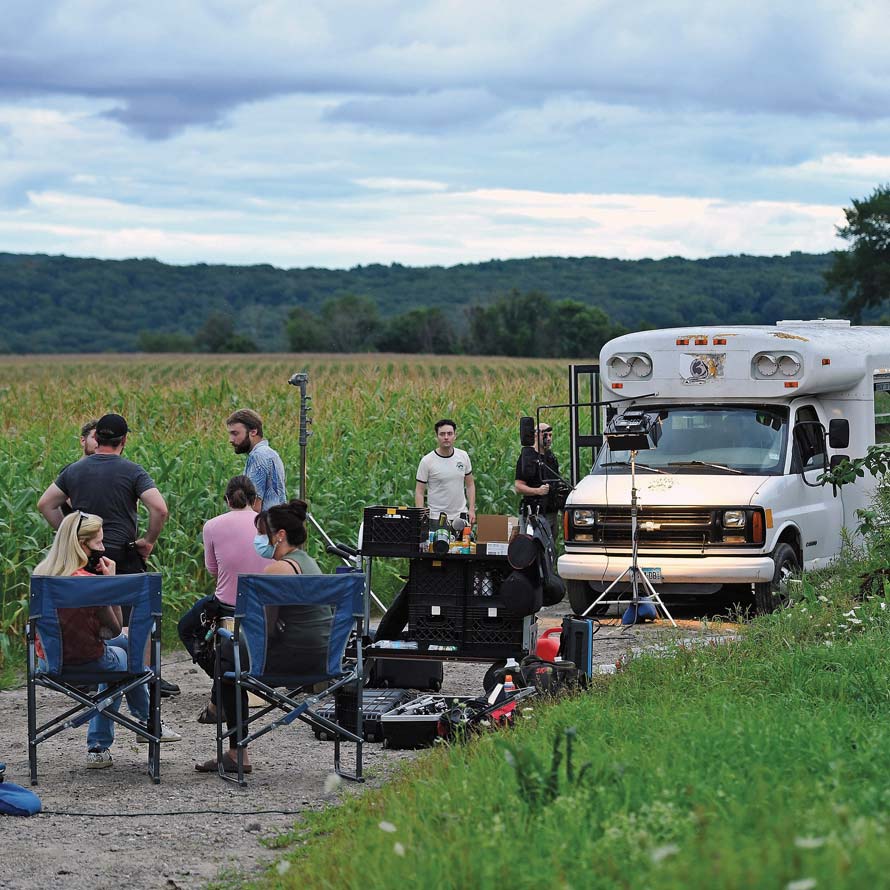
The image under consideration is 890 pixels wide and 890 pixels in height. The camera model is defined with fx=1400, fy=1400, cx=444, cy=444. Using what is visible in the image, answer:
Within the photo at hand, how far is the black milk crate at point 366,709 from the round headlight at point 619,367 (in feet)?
17.7

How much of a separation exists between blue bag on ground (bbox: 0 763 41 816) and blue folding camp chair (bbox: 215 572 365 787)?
1.07 m

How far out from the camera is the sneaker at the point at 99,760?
26.5ft

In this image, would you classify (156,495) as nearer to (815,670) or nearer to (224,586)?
(224,586)

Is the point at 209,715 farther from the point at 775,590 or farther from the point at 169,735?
the point at 775,590

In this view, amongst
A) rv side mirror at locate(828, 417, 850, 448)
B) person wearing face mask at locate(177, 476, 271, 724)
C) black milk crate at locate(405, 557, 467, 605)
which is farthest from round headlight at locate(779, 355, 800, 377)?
person wearing face mask at locate(177, 476, 271, 724)

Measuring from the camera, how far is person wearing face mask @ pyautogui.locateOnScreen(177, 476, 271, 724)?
367 inches

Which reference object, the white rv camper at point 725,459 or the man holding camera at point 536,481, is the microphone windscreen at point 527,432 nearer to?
the white rv camper at point 725,459

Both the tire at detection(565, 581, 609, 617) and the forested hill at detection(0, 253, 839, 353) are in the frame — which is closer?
the tire at detection(565, 581, 609, 617)

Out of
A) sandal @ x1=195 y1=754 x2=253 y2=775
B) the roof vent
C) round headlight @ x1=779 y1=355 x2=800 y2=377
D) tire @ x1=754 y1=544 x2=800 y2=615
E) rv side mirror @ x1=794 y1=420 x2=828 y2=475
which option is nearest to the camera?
sandal @ x1=195 y1=754 x2=253 y2=775

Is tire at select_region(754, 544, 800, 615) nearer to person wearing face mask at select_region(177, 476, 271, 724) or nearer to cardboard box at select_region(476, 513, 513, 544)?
cardboard box at select_region(476, 513, 513, 544)

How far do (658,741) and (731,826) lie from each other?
5.42 feet

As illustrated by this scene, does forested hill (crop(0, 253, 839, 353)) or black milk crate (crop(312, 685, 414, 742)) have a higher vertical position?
forested hill (crop(0, 253, 839, 353))

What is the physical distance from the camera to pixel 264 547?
9.06 meters

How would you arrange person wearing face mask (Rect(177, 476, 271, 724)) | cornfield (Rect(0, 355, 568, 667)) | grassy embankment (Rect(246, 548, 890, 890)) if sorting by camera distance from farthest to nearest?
cornfield (Rect(0, 355, 568, 667)) → person wearing face mask (Rect(177, 476, 271, 724)) → grassy embankment (Rect(246, 548, 890, 890))
